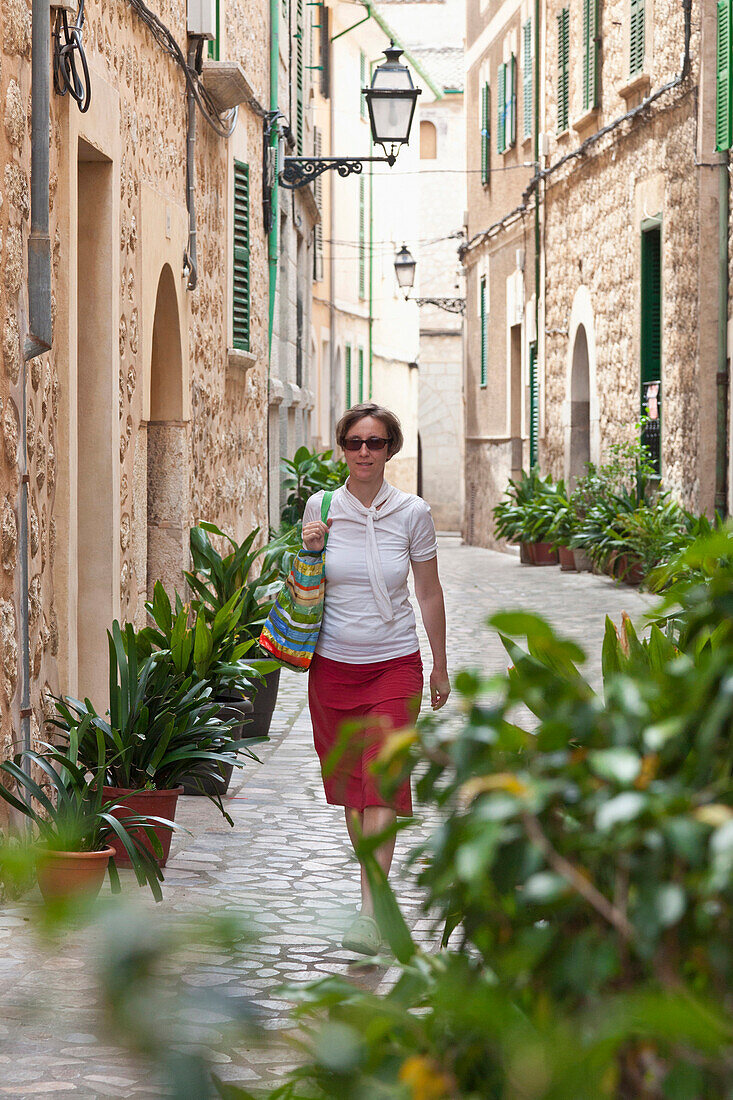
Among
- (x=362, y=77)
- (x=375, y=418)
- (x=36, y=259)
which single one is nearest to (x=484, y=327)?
(x=362, y=77)

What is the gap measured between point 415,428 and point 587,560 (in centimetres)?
1700

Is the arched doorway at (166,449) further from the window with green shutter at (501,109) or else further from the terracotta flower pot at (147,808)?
the window with green shutter at (501,109)

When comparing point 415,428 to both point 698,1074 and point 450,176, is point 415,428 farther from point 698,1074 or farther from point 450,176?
point 698,1074

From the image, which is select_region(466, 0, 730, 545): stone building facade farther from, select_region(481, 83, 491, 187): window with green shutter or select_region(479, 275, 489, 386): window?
select_region(479, 275, 489, 386): window

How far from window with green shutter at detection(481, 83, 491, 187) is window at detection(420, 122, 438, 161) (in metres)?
11.3

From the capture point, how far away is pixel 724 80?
1141cm

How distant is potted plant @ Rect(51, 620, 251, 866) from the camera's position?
454 centimetres

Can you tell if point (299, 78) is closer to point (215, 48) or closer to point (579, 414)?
point (579, 414)

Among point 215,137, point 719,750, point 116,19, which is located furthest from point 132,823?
point 215,137

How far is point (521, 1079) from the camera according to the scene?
0.89 meters

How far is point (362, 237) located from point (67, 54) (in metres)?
23.4

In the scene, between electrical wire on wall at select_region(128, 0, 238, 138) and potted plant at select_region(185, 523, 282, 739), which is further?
electrical wire on wall at select_region(128, 0, 238, 138)

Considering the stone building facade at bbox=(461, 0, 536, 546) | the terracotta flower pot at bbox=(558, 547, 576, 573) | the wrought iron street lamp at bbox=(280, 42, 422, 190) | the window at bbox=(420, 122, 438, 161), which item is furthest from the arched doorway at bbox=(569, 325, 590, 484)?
the window at bbox=(420, 122, 438, 161)

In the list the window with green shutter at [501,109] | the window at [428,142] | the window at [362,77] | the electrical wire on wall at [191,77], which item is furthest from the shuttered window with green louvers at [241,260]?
the window at [428,142]
